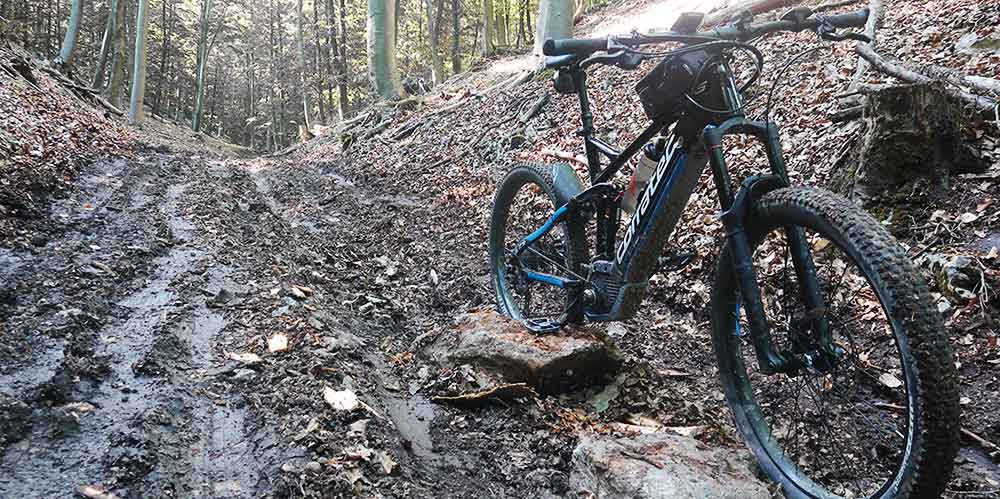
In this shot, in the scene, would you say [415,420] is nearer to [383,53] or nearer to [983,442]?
[983,442]

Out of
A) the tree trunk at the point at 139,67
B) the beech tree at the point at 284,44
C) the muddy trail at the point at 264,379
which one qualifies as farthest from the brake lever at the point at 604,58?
the tree trunk at the point at 139,67

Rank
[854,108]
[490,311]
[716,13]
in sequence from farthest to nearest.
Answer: [716,13] → [854,108] → [490,311]

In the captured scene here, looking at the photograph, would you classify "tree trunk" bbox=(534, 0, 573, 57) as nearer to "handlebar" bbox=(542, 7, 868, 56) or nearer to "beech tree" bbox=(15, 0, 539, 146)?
"beech tree" bbox=(15, 0, 539, 146)

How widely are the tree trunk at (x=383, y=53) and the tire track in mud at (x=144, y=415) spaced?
12751 millimetres

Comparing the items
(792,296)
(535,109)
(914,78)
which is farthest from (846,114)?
(535,109)

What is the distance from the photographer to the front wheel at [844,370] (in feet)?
5.26

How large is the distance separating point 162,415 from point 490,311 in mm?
2023

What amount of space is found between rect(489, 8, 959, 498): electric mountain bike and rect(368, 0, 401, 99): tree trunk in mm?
13544

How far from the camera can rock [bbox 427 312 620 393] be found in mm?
3115

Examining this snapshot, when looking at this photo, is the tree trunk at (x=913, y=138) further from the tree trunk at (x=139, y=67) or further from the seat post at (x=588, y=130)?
the tree trunk at (x=139, y=67)

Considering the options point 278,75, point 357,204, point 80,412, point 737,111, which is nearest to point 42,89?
point 357,204

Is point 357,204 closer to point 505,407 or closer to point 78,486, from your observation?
point 505,407

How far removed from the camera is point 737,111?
2270 mm

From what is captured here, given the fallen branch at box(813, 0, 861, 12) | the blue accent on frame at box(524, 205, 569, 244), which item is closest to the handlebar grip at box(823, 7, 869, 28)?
the blue accent on frame at box(524, 205, 569, 244)
